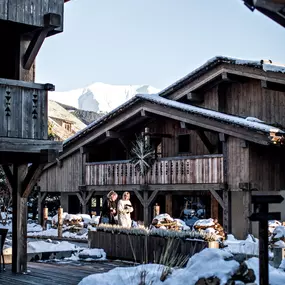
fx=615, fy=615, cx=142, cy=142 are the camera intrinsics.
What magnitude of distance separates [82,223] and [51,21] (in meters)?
16.6

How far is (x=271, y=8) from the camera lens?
6.81 m

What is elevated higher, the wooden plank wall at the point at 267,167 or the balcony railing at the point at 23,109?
the balcony railing at the point at 23,109

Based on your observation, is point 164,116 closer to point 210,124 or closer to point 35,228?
point 210,124

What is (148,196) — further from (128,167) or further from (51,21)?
(51,21)

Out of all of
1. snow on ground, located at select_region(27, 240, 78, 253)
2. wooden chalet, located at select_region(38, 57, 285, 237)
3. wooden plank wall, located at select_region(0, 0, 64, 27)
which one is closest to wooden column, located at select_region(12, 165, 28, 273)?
snow on ground, located at select_region(27, 240, 78, 253)

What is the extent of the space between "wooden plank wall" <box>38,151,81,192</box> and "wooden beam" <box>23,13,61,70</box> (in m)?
17.1

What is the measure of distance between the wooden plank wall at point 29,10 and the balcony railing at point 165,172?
38.9 ft

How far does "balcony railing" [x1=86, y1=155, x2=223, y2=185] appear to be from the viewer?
24109 mm

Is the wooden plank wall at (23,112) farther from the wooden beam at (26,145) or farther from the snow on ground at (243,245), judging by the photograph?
the snow on ground at (243,245)

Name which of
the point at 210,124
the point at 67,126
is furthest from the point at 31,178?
the point at 67,126

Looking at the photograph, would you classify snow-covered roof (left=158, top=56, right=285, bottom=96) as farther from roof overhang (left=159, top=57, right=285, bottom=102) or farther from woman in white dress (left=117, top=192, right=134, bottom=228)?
woman in white dress (left=117, top=192, right=134, bottom=228)

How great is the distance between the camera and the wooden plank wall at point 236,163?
22.8m

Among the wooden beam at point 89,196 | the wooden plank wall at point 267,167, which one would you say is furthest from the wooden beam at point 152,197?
the wooden plank wall at point 267,167

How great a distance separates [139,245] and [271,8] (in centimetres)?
1084
